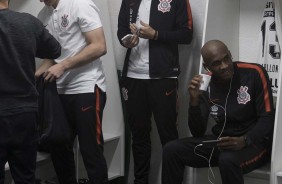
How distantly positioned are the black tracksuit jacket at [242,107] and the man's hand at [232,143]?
0.05m

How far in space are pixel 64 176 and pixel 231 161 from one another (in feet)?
3.62

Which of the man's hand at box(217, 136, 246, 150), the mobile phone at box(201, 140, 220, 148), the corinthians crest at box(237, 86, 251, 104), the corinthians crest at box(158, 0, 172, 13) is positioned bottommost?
the mobile phone at box(201, 140, 220, 148)

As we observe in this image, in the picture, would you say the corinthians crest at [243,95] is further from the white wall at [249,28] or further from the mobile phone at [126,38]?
the mobile phone at [126,38]

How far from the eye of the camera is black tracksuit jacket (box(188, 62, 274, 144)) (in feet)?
8.42

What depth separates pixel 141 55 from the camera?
309cm

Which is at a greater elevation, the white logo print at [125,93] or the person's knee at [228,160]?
the white logo print at [125,93]

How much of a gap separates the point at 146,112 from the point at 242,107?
77cm

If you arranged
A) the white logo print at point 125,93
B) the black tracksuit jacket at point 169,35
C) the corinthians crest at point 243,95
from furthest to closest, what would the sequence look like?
the white logo print at point 125,93, the black tracksuit jacket at point 169,35, the corinthians crest at point 243,95

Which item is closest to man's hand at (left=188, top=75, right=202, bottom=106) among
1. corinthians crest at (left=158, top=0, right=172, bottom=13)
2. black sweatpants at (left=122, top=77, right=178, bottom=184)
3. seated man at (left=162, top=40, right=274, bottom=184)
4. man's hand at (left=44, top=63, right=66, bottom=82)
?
seated man at (left=162, top=40, right=274, bottom=184)

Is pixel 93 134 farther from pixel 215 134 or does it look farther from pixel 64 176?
pixel 215 134

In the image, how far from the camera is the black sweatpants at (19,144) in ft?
6.66

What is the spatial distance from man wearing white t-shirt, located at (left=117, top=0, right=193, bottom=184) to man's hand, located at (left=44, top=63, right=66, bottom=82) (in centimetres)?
59

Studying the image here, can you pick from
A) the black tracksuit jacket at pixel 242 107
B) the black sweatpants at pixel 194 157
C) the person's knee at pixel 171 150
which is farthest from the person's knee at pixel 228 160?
the person's knee at pixel 171 150

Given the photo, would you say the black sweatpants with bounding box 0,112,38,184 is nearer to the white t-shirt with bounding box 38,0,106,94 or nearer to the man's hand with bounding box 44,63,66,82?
the man's hand with bounding box 44,63,66,82
